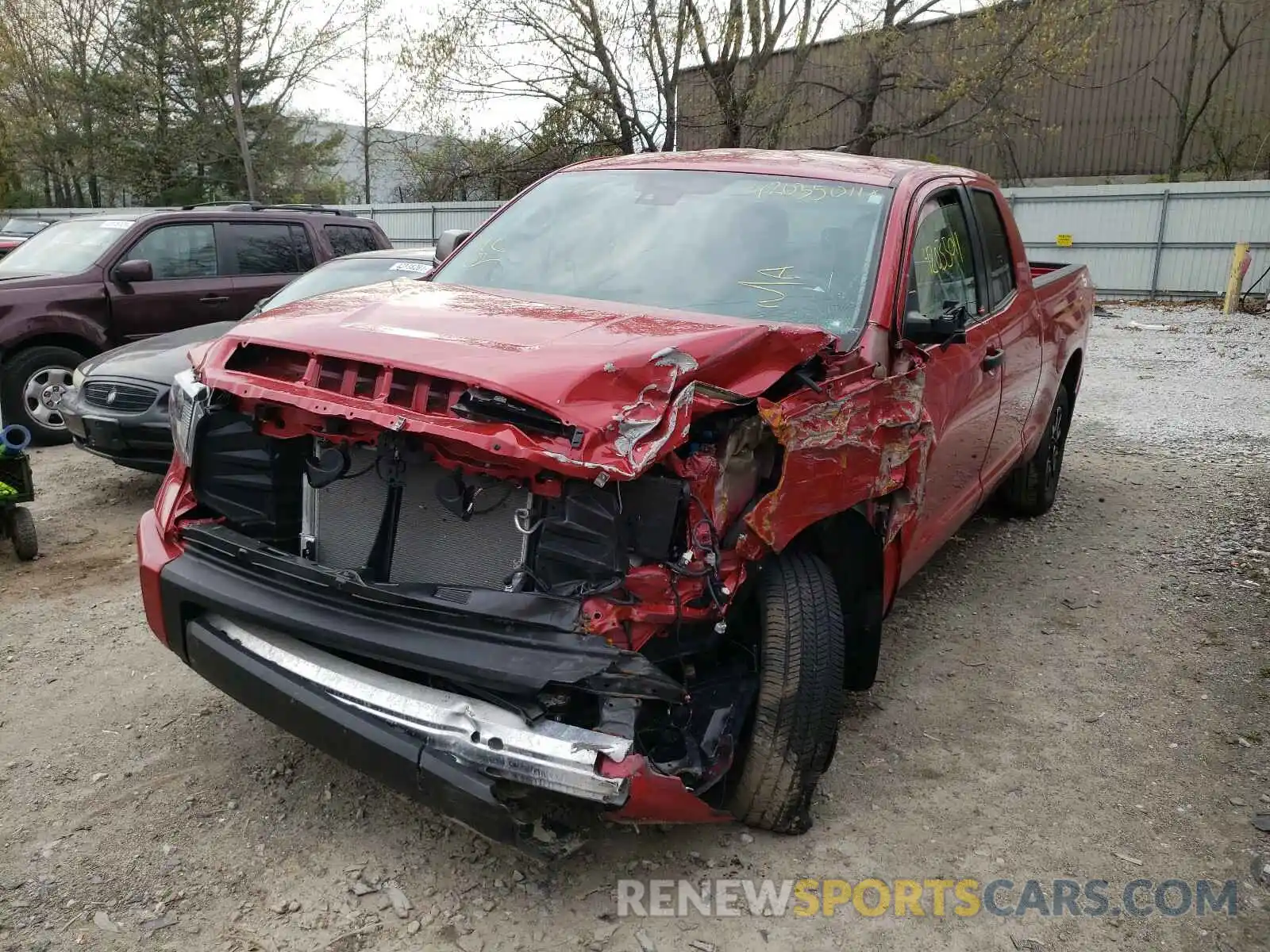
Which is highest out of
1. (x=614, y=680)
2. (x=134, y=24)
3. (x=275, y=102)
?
(x=134, y=24)

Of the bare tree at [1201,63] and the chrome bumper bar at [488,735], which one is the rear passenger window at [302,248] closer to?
the chrome bumper bar at [488,735]

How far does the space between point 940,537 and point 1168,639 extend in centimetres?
122

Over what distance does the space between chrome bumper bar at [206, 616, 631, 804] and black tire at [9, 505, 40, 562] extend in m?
3.32

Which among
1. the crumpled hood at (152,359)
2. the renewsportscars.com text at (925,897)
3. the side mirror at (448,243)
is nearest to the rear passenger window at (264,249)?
the crumpled hood at (152,359)

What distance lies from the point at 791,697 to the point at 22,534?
4.26 metres

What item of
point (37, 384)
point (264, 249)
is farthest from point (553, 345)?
point (264, 249)

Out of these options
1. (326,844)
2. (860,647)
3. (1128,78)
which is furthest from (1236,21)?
(326,844)

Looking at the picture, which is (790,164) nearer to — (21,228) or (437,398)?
(437,398)

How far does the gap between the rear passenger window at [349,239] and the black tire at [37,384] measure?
98.3 inches

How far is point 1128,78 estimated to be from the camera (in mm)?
23562

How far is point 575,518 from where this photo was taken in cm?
245

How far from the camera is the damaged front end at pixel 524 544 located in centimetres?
231

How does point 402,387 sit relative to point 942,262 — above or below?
below

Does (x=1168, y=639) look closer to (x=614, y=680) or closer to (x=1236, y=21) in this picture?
(x=614, y=680)
